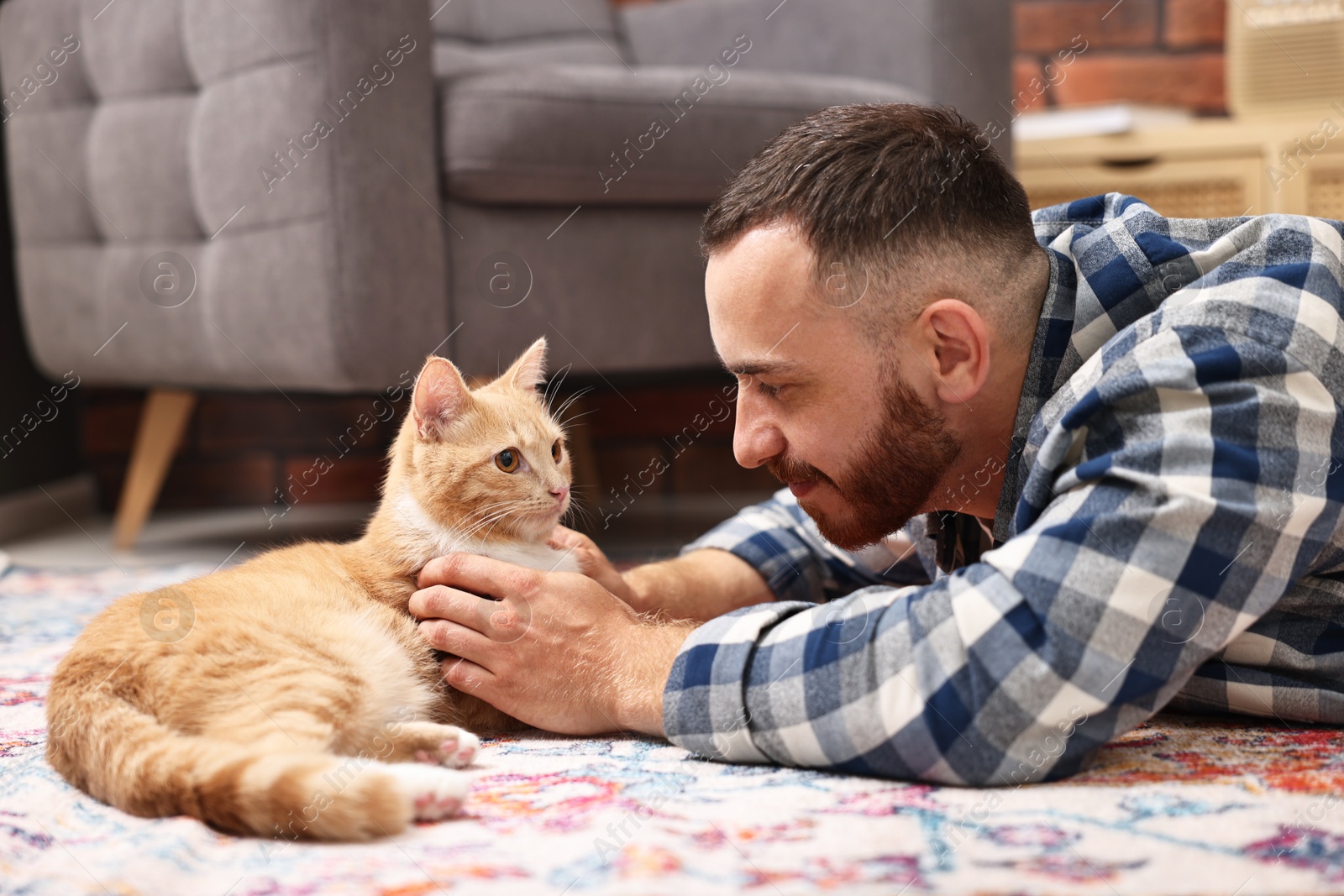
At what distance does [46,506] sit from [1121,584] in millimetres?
2667

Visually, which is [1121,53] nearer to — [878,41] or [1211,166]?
[1211,166]

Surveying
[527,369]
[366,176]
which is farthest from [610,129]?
[527,369]

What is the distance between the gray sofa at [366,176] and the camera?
5.32 feet

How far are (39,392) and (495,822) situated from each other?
2514mm

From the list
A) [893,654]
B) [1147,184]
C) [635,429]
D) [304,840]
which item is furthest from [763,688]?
[635,429]

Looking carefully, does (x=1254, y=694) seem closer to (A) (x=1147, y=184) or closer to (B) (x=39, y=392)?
(A) (x=1147, y=184)

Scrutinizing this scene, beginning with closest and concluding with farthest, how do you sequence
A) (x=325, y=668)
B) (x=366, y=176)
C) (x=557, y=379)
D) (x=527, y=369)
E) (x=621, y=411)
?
(x=325, y=668), (x=527, y=369), (x=366, y=176), (x=557, y=379), (x=621, y=411)

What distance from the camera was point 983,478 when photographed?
1.08 metres

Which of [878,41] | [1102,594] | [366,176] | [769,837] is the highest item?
[878,41]

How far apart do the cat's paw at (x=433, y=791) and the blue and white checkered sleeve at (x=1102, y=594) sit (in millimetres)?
247

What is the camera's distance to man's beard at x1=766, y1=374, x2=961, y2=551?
100 centimetres

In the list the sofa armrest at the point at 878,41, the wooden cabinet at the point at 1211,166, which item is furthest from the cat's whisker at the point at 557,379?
the wooden cabinet at the point at 1211,166

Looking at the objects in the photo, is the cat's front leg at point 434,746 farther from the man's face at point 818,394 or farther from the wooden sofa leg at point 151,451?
the wooden sofa leg at point 151,451

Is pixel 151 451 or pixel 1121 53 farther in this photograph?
pixel 1121 53
